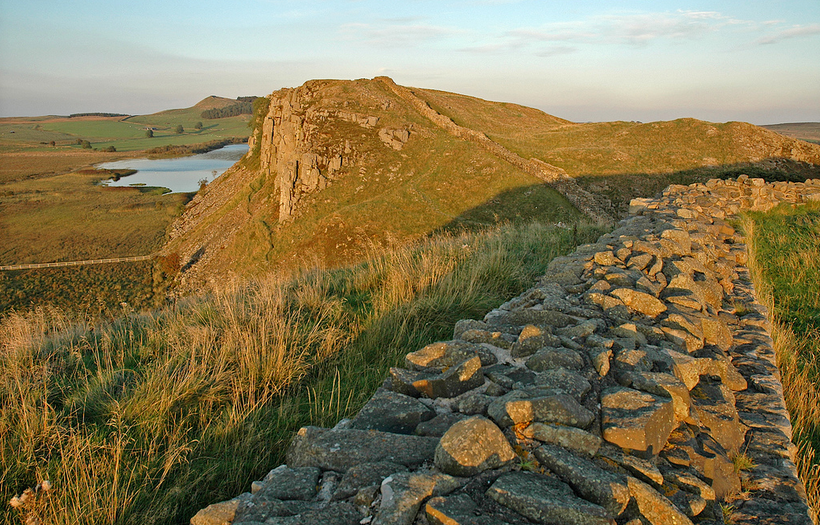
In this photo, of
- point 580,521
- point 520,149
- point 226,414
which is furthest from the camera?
point 520,149

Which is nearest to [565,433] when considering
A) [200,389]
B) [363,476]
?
[363,476]

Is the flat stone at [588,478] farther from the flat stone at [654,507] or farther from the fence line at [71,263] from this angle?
the fence line at [71,263]

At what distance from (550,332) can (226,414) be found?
263 centimetres

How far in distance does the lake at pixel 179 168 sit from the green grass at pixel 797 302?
84.9 meters

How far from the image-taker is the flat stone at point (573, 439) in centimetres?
196

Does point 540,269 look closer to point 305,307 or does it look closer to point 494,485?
point 305,307

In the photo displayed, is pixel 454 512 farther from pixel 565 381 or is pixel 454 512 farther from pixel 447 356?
pixel 447 356

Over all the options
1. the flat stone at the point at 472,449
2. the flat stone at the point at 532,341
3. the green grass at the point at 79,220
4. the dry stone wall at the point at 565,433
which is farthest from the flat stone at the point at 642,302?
the green grass at the point at 79,220

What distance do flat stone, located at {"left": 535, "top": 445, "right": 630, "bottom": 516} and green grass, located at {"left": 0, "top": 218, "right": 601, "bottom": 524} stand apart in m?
1.95

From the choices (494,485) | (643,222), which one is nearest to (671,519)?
(494,485)

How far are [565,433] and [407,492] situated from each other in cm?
82

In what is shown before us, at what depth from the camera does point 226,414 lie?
3385 millimetres

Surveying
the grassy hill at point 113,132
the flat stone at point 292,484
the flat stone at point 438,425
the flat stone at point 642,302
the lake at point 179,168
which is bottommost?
the flat stone at point 292,484

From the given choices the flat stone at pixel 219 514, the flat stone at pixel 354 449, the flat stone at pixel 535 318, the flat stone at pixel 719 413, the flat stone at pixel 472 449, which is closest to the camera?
the flat stone at pixel 472 449
